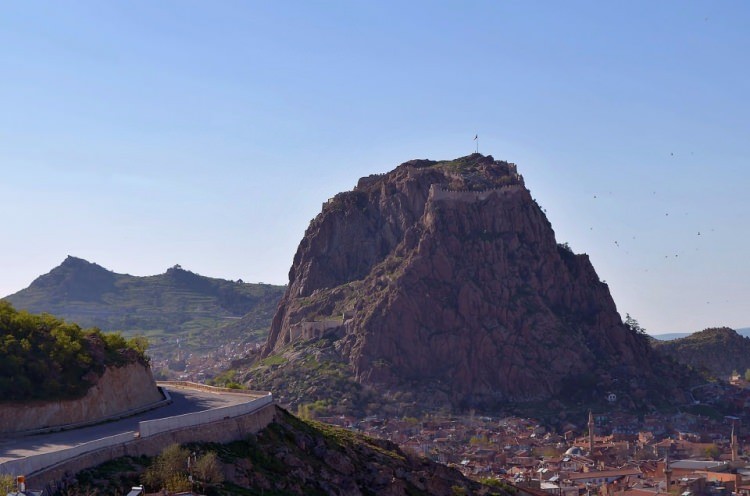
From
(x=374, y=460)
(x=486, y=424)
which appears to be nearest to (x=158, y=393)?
(x=374, y=460)

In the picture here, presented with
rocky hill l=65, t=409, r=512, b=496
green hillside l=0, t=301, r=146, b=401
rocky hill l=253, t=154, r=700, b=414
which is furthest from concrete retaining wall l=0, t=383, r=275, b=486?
rocky hill l=253, t=154, r=700, b=414

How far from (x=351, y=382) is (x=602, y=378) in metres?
29.9

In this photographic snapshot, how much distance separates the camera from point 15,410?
58.3 m

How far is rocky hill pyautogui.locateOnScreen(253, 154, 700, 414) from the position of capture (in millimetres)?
159000

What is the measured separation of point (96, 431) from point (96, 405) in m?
4.51

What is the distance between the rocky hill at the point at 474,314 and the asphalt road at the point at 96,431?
83.5 m

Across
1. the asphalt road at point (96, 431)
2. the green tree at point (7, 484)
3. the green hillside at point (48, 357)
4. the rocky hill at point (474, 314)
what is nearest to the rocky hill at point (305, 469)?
the asphalt road at point (96, 431)

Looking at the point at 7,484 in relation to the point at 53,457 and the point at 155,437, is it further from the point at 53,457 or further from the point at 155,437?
the point at 155,437

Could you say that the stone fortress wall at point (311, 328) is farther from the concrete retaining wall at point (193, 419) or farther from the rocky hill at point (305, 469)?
the concrete retaining wall at point (193, 419)

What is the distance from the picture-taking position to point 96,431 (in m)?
58.8

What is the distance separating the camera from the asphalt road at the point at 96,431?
52.8 metres

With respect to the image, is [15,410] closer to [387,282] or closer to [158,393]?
[158,393]

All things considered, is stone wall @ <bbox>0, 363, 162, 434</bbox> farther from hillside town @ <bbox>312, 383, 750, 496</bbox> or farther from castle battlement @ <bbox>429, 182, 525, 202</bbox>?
castle battlement @ <bbox>429, 182, 525, 202</bbox>

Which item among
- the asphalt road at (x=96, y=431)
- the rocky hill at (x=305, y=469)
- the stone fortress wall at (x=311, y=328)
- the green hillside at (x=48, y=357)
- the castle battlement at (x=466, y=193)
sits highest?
the castle battlement at (x=466, y=193)
